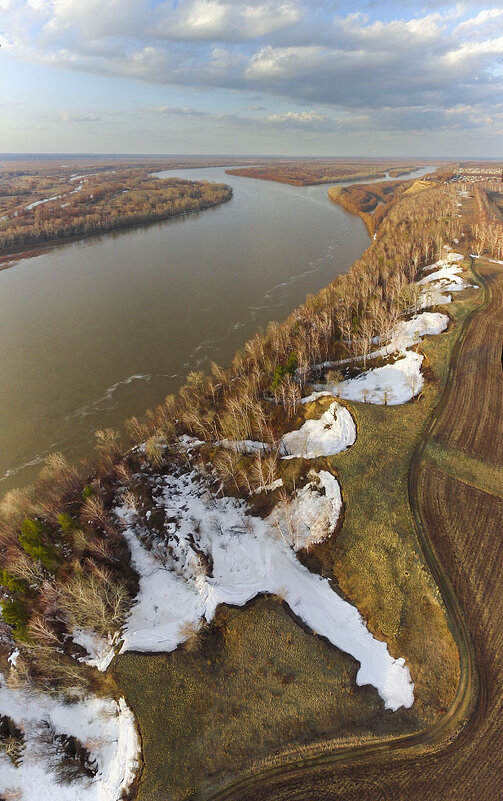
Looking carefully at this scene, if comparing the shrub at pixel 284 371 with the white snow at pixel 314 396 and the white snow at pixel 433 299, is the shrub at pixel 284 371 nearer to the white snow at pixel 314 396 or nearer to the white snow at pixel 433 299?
the white snow at pixel 314 396

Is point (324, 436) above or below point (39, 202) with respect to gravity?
below

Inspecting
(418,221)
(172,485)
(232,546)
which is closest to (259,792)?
(232,546)

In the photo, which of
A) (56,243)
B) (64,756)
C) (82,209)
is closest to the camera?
(64,756)

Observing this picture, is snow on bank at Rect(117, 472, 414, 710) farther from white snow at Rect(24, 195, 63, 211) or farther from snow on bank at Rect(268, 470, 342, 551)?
white snow at Rect(24, 195, 63, 211)

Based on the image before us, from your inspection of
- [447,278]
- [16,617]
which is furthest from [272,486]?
[447,278]

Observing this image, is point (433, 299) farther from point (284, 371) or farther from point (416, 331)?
point (284, 371)

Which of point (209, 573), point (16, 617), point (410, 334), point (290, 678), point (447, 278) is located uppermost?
point (447, 278)

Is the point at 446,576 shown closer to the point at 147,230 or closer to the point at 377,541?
the point at 377,541
